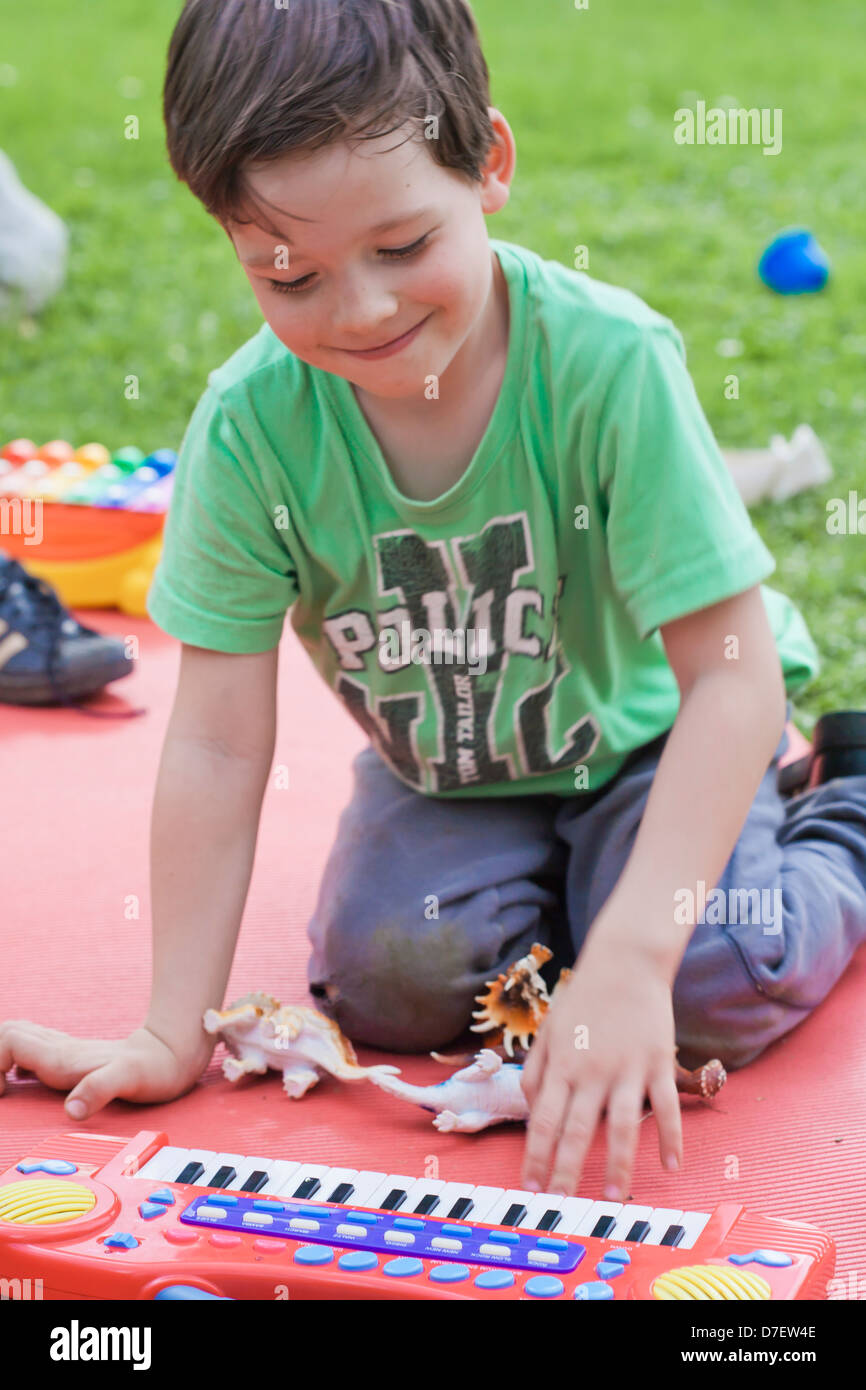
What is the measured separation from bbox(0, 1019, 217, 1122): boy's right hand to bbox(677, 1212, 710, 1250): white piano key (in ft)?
1.45

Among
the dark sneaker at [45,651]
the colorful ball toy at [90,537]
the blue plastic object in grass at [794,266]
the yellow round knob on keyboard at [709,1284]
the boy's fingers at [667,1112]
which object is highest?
the blue plastic object in grass at [794,266]

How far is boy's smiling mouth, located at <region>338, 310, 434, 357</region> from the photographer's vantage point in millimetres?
1099

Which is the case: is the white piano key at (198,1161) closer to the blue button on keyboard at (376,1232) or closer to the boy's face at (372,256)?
the blue button on keyboard at (376,1232)

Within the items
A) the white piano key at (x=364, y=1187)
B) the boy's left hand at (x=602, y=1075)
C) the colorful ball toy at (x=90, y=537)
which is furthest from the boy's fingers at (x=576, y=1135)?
the colorful ball toy at (x=90, y=537)

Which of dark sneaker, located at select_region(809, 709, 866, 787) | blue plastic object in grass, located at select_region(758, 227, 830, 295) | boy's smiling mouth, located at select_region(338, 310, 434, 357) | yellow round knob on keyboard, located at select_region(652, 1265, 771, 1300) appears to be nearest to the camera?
yellow round knob on keyboard, located at select_region(652, 1265, 771, 1300)

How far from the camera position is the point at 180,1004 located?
126 cm

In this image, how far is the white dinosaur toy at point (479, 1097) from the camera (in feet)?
3.93

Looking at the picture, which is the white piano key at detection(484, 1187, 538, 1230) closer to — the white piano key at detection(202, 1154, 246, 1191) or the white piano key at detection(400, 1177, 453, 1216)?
the white piano key at detection(400, 1177, 453, 1216)

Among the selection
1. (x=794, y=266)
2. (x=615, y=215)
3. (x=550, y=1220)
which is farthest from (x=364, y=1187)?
(x=615, y=215)

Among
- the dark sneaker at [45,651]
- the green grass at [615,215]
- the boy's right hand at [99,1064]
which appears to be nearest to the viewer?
the boy's right hand at [99,1064]

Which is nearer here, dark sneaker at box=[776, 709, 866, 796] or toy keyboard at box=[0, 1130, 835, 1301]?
toy keyboard at box=[0, 1130, 835, 1301]

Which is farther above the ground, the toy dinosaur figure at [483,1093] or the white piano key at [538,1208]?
the toy dinosaur figure at [483,1093]

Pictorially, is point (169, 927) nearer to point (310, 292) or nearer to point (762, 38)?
point (310, 292)

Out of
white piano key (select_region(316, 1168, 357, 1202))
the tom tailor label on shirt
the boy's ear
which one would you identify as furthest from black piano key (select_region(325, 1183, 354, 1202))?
the boy's ear
